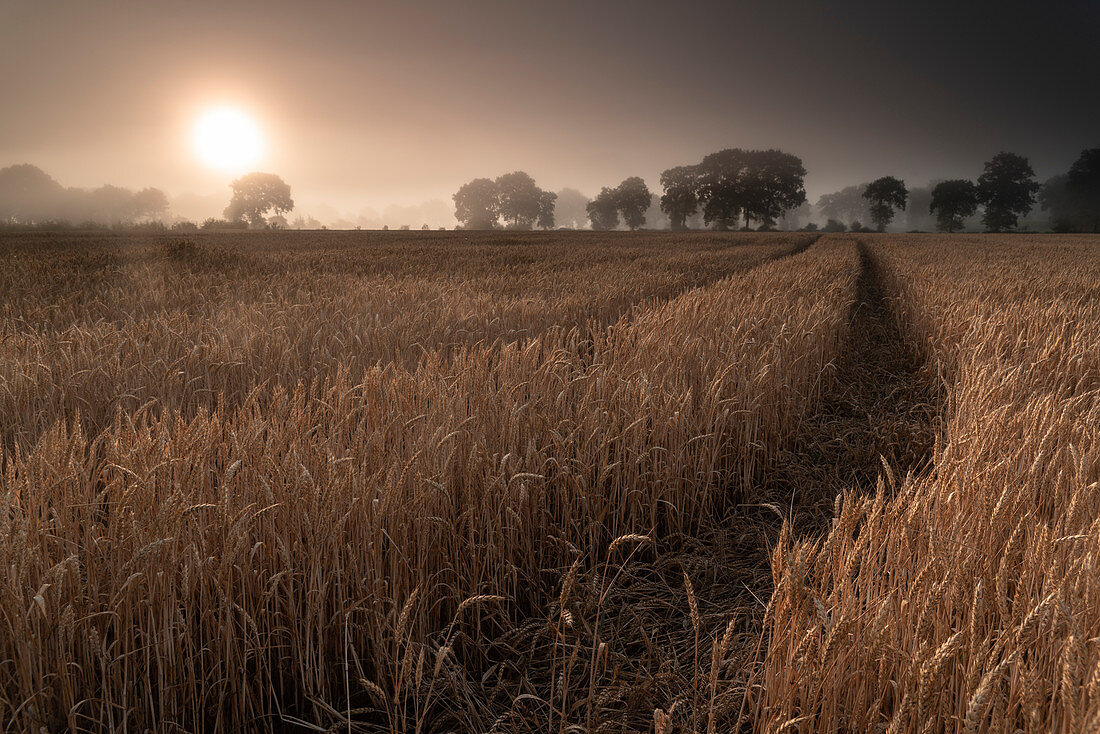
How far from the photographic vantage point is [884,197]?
8644 centimetres

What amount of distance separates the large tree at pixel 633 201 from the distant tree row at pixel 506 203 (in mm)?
14117

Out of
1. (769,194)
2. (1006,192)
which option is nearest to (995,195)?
(1006,192)

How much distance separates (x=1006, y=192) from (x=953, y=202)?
23.1 ft

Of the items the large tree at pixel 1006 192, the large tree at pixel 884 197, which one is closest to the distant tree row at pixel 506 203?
the large tree at pixel 884 197

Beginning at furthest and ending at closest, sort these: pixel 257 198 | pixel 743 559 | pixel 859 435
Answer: pixel 257 198, pixel 859 435, pixel 743 559

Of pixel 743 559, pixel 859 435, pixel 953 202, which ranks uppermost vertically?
pixel 953 202

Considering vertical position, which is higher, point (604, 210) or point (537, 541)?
point (604, 210)

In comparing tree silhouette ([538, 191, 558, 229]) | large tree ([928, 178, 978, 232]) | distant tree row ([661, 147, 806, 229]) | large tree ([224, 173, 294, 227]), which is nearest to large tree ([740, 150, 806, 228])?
distant tree row ([661, 147, 806, 229])

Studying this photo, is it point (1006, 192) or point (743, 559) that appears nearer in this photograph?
point (743, 559)

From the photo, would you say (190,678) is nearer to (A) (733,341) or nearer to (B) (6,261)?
(A) (733,341)

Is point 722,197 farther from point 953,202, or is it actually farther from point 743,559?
point 743,559

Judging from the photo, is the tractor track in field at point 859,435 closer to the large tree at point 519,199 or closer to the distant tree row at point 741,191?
the distant tree row at point 741,191

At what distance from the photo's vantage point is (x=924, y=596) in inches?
60.8

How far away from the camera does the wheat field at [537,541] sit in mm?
1441
